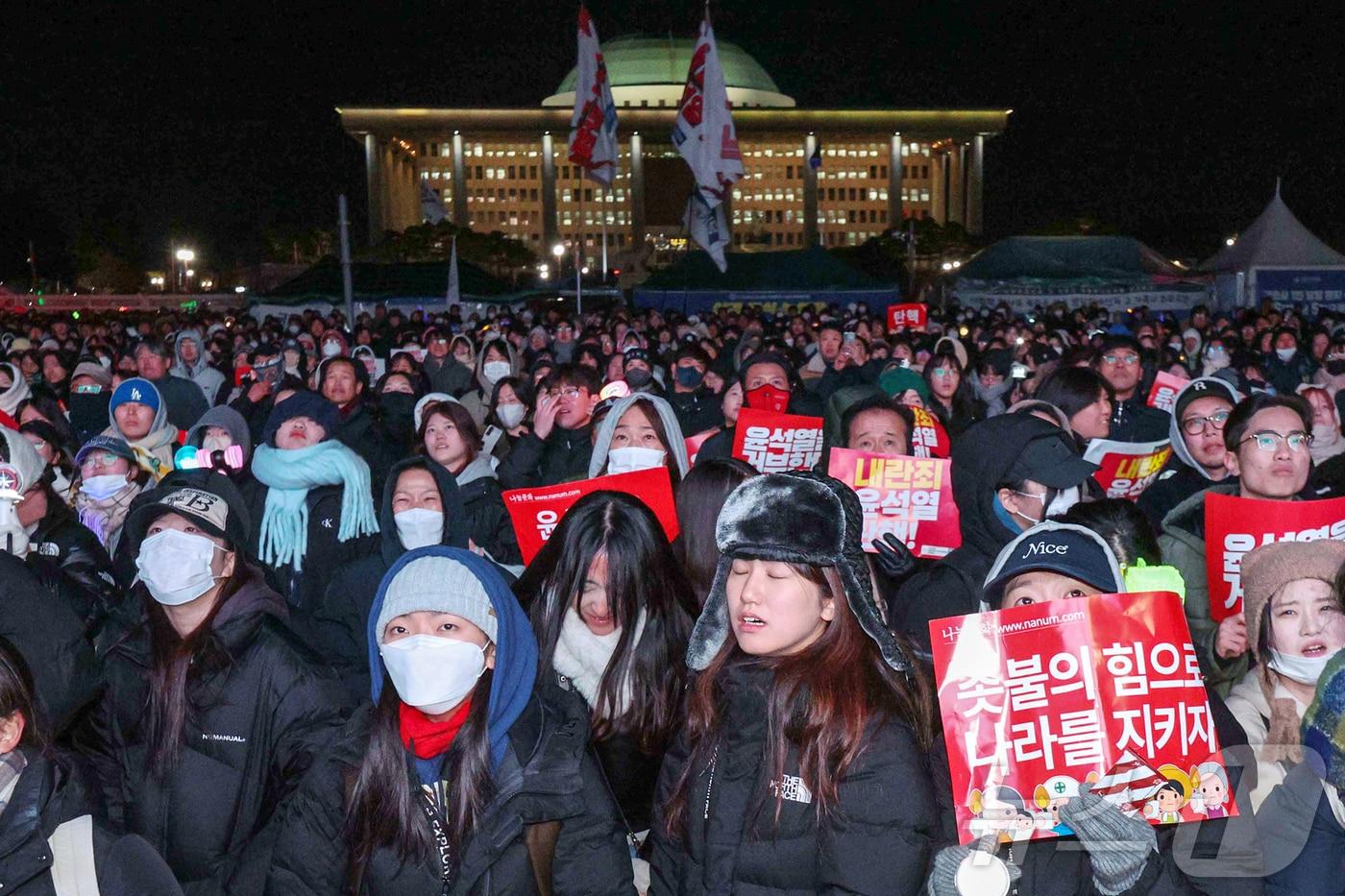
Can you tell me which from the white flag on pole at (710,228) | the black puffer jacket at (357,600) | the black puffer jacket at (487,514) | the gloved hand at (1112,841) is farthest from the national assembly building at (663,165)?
the gloved hand at (1112,841)

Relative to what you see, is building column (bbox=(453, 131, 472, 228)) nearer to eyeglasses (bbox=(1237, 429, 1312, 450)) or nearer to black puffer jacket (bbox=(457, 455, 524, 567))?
black puffer jacket (bbox=(457, 455, 524, 567))

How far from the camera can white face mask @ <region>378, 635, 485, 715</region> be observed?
271 centimetres

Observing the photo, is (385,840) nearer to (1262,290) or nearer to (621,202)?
(1262,290)

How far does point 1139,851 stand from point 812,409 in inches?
204

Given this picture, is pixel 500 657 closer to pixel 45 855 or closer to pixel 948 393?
pixel 45 855

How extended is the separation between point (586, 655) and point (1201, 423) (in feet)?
8.73

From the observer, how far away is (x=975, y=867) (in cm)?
218

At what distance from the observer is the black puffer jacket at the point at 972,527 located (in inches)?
147

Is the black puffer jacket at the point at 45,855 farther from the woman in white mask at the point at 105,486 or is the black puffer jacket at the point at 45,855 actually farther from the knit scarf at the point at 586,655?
the woman in white mask at the point at 105,486

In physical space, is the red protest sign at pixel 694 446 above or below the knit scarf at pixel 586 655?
above

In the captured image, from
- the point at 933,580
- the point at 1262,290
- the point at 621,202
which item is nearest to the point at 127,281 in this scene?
the point at 621,202

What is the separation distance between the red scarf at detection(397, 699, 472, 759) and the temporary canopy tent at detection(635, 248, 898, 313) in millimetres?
24294

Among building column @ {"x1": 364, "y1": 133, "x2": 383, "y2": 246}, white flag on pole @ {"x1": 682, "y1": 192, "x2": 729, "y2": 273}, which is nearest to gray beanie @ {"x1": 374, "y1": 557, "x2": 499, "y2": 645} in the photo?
white flag on pole @ {"x1": 682, "y1": 192, "x2": 729, "y2": 273}

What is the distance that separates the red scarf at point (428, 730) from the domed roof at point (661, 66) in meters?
96.2
